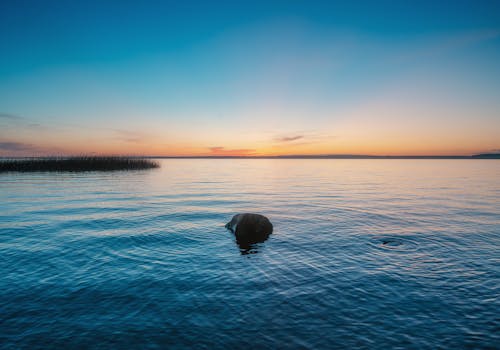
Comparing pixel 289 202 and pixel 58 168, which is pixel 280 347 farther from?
pixel 58 168

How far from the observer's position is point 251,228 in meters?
17.9

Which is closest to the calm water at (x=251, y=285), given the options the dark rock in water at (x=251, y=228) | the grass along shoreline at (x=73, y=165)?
the dark rock in water at (x=251, y=228)

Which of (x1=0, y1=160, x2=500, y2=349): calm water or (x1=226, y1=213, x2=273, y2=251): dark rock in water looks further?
(x1=226, y1=213, x2=273, y2=251): dark rock in water

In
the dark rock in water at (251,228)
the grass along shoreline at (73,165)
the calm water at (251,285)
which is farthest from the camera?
the grass along shoreline at (73,165)

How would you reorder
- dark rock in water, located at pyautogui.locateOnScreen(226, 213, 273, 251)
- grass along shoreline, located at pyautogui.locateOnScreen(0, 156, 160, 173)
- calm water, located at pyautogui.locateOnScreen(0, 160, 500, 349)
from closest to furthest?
calm water, located at pyautogui.locateOnScreen(0, 160, 500, 349)
dark rock in water, located at pyautogui.locateOnScreen(226, 213, 273, 251)
grass along shoreline, located at pyautogui.locateOnScreen(0, 156, 160, 173)

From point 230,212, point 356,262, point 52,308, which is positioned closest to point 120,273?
point 52,308

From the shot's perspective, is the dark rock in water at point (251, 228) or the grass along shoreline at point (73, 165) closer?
the dark rock in water at point (251, 228)

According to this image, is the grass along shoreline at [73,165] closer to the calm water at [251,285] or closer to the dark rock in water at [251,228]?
the calm water at [251,285]

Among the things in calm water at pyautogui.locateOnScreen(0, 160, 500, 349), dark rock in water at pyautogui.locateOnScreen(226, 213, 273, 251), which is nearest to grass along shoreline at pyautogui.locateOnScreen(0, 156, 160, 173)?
calm water at pyautogui.locateOnScreen(0, 160, 500, 349)

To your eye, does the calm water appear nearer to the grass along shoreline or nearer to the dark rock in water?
the dark rock in water

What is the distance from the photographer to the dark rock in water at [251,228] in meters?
17.3

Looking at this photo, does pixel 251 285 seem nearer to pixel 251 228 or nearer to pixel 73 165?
pixel 251 228

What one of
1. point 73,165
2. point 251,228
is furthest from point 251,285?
point 73,165

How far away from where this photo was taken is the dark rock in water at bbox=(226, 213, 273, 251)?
56.8 ft
